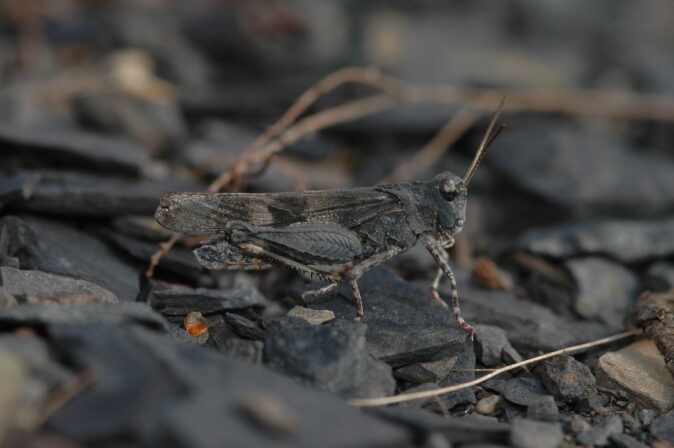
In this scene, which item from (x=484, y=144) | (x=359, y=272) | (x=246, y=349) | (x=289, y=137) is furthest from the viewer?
(x=289, y=137)

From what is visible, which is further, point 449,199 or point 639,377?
point 449,199

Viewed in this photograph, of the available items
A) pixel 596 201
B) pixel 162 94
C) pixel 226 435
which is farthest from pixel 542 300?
pixel 162 94

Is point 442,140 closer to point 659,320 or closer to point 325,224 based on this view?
point 659,320

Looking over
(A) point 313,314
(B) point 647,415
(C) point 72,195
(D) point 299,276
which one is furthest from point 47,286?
(B) point 647,415

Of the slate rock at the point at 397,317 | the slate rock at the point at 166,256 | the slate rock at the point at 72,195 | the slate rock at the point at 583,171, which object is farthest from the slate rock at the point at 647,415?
the slate rock at the point at 72,195

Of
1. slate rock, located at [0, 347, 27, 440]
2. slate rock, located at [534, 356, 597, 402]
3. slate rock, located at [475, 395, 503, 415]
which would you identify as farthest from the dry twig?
slate rock, located at [0, 347, 27, 440]

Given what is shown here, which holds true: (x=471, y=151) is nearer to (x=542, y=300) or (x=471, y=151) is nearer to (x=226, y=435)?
(x=542, y=300)
